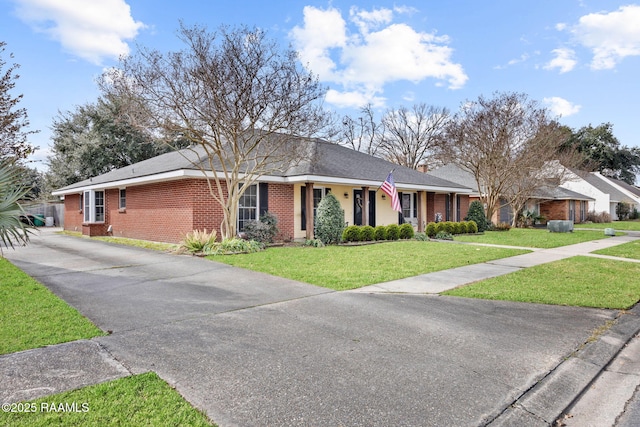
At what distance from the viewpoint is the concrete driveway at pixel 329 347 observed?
2949 mm

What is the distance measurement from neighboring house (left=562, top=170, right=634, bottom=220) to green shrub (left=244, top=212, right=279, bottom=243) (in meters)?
36.1

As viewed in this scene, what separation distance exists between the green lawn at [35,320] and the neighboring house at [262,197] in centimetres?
728

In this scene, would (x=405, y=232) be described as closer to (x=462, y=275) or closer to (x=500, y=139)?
(x=462, y=275)

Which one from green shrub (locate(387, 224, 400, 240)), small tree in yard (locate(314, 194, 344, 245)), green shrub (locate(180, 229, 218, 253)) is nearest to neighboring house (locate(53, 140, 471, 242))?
small tree in yard (locate(314, 194, 344, 245))

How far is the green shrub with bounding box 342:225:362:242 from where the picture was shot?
48.6 feet

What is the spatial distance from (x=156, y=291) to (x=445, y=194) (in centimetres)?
2066

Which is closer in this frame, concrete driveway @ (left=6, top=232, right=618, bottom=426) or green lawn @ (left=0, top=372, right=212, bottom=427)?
green lawn @ (left=0, top=372, right=212, bottom=427)

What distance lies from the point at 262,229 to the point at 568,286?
32.3 feet

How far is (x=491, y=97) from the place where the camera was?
23.2 m

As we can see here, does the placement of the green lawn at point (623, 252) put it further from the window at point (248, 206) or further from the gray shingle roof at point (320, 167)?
the window at point (248, 206)

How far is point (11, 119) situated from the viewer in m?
11.1

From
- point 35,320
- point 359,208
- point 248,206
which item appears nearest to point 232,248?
point 248,206

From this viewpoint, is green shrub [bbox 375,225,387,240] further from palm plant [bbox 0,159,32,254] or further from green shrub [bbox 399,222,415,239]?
palm plant [bbox 0,159,32,254]

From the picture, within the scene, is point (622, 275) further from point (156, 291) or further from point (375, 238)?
point (156, 291)
